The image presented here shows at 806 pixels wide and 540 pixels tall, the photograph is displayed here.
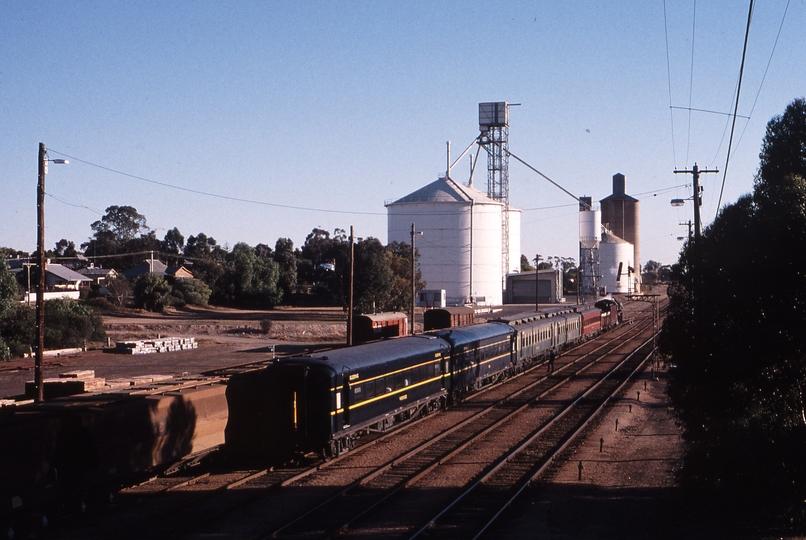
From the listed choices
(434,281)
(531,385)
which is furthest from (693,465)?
(434,281)

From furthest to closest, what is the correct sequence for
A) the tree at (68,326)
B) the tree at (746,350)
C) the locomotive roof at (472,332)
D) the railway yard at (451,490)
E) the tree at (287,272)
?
the tree at (287,272) → the tree at (68,326) → the locomotive roof at (472,332) → the railway yard at (451,490) → the tree at (746,350)

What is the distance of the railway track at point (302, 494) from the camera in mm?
13984

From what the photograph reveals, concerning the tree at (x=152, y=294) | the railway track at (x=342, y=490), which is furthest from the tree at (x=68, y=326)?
the railway track at (x=342, y=490)

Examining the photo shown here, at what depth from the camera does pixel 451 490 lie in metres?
16.9

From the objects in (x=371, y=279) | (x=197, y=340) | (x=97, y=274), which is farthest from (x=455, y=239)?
(x=97, y=274)

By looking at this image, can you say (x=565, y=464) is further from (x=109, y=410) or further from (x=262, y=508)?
(x=109, y=410)

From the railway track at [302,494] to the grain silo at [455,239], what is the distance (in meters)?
74.1

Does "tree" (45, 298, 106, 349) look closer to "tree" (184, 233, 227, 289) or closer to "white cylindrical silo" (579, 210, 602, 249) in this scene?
"tree" (184, 233, 227, 289)

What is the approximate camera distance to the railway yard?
14.0 meters

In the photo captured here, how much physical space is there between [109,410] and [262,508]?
12.5 ft

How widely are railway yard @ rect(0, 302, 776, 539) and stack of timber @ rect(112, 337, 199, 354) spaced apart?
1161 inches

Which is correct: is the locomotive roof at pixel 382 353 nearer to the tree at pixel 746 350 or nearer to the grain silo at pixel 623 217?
the tree at pixel 746 350

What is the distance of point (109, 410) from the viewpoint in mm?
15305

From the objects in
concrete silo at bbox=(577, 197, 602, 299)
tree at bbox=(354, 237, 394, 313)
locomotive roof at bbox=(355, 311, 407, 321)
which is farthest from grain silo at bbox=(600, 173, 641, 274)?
locomotive roof at bbox=(355, 311, 407, 321)
